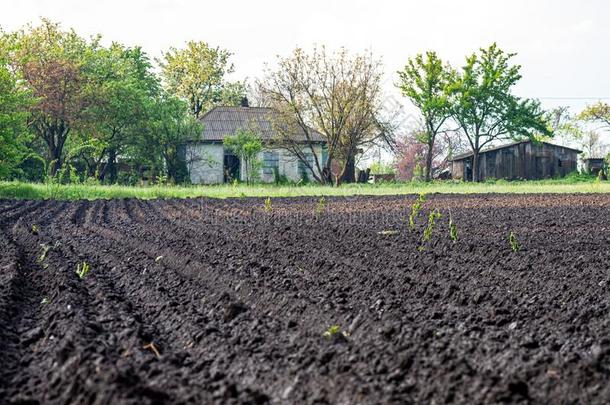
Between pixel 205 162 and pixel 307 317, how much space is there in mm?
34339

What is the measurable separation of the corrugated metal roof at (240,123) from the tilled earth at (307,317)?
88.2ft

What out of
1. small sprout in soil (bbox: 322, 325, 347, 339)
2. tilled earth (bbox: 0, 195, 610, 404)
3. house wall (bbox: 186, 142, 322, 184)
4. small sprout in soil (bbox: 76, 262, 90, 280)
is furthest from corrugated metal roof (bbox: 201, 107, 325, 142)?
small sprout in soil (bbox: 322, 325, 347, 339)

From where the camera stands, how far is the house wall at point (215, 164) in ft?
128

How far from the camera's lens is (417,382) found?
3836mm

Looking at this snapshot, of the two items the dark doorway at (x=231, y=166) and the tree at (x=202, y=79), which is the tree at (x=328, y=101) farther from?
the tree at (x=202, y=79)

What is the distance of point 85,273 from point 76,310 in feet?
7.28

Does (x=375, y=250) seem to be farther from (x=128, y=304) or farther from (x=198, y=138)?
(x=198, y=138)

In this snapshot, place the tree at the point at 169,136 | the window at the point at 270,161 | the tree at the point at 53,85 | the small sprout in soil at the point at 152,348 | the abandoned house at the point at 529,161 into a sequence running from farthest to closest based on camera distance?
1. the abandoned house at the point at 529,161
2. the window at the point at 270,161
3. the tree at the point at 169,136
4. the tree at the point at 53,85
5. the small sprout in soil at the point at 152,348

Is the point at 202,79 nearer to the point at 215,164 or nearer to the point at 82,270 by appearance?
the point at 215,164

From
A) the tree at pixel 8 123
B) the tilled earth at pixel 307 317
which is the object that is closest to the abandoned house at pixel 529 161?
the tree at pixel 8 123

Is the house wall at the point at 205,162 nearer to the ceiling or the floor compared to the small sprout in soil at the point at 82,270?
nearer to the ceiling

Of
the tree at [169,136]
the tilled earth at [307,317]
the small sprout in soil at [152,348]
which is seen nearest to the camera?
the tilled earth at [307,317]

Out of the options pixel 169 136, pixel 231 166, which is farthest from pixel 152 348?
pixel 231 166

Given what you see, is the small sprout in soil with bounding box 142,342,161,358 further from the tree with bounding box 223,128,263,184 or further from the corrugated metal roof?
the corrugated metal roof
